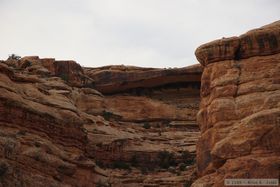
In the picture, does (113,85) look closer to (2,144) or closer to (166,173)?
(166,173)

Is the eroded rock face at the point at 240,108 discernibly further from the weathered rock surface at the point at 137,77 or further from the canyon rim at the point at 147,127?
the weathered rock surface at the point at 137,77

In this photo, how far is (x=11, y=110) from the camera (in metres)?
37.2

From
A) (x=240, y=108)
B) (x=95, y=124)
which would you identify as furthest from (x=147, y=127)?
(x=240, y=108)

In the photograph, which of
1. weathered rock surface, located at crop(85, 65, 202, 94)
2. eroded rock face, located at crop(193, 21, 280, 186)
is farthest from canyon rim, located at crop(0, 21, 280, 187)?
weathered rock surface, located at crop(85, 65, 202, 94)

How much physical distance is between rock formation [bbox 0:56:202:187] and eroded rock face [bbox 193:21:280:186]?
9.68 meters

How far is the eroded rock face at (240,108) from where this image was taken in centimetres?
3106

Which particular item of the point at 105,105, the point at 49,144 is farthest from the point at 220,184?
the point at 105,105

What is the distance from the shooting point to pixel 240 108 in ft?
111

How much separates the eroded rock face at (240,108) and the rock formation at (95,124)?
9678 millimetres

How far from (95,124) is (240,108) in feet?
66.6

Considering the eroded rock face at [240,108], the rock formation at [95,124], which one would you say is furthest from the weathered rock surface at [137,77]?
the eroded rock face at [240,108]

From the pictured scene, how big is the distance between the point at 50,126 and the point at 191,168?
1395 cm

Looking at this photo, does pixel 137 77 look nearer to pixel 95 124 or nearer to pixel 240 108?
pixel 95 124

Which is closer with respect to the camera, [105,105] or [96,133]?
[96,133]
